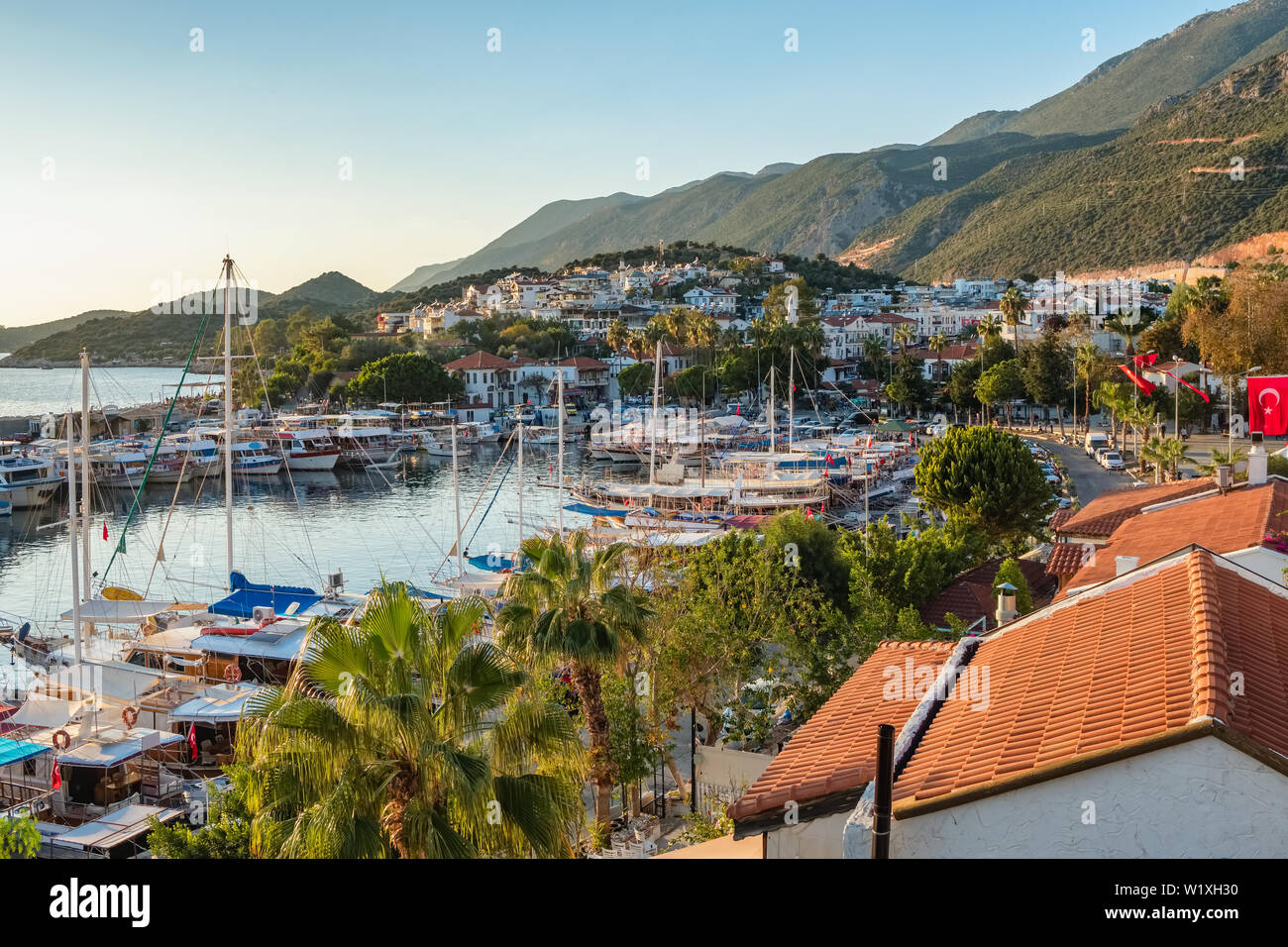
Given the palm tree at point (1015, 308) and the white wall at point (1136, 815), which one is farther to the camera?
the palm tree at point (1015, 308)

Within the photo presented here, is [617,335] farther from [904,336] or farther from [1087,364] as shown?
[1087,364]

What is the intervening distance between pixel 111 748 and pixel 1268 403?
20260mm

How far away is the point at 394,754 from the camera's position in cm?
679

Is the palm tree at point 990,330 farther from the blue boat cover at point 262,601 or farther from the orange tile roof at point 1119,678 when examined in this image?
the orange tile roof at point 1119,678

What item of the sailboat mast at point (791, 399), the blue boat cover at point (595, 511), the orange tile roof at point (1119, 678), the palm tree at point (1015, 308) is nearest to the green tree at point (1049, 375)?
the palm tree at point (1015, 308)

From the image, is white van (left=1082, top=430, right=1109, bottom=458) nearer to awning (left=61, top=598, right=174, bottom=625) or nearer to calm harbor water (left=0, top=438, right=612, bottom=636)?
calm harbor water (left=0, top=438, right=612, bottom=636)

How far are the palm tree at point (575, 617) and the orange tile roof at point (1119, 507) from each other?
9811 millimetres

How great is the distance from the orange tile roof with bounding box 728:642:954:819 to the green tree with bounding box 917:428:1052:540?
19.7 m

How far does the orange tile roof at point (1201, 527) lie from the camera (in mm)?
13211

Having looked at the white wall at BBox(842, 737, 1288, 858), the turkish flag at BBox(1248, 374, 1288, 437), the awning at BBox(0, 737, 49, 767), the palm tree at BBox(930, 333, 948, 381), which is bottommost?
the awning at BBox(0, 737, 49, 767)

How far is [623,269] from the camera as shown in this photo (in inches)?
7126

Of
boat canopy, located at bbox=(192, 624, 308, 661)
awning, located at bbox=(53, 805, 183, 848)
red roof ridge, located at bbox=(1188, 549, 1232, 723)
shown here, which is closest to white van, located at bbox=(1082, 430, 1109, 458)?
boat canopy, located at bbox=(192, 624, 308, 661)

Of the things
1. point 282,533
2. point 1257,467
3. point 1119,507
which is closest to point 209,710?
point 1119,507

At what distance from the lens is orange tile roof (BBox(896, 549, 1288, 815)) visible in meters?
6.04
